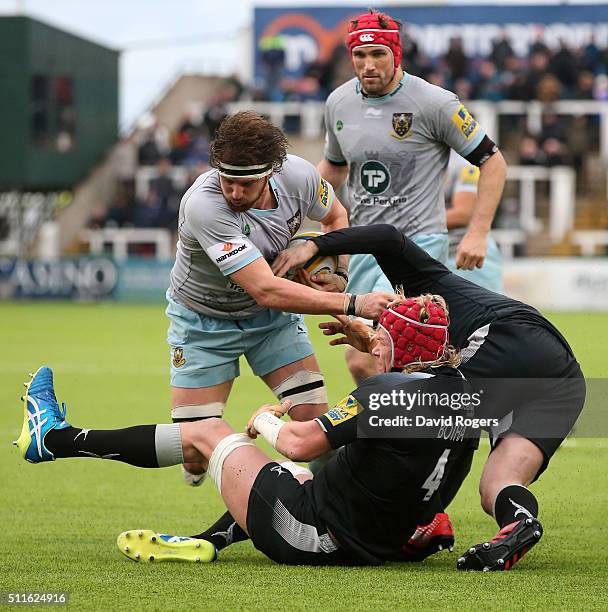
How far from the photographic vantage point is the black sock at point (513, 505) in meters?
4.94

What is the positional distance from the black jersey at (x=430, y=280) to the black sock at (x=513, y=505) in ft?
2.02

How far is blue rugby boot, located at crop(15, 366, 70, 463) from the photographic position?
17.6ft

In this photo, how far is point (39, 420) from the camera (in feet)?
17.8

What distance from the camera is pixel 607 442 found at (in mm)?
8414

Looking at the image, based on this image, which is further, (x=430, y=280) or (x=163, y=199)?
(x=163, y=199)

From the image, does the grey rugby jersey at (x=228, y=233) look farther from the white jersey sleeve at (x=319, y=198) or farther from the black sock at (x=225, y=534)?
Answer: the black sock at (x=225, y=534)

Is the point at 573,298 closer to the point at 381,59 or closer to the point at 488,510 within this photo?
the point at 381,59

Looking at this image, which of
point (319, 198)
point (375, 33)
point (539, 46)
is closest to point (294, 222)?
point (319, 198)

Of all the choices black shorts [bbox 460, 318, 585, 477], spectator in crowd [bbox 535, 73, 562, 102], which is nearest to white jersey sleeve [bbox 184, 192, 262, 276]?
black shorts [bbox 460, 318, 585, 477]

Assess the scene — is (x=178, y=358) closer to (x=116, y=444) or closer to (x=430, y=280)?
(x=116, y=444)

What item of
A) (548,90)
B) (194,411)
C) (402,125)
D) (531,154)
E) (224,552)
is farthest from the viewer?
(548,90)

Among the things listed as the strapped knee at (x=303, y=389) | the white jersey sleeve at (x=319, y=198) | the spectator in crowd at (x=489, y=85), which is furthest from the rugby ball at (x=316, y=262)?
the spectator in crowd at (x=489, y=85)

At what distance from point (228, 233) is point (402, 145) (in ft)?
5.70

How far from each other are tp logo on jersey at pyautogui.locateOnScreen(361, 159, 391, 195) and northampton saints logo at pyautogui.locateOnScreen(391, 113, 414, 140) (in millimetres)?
187
